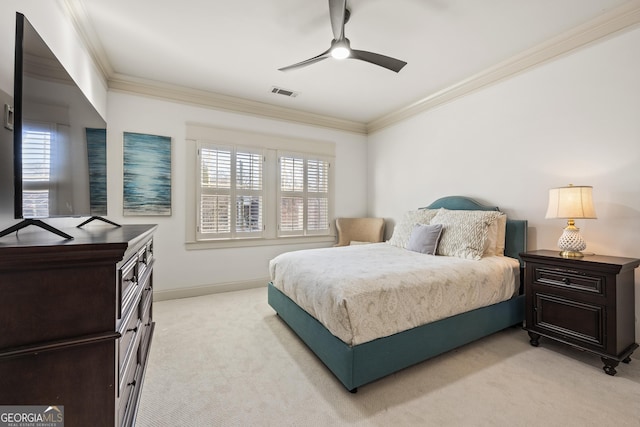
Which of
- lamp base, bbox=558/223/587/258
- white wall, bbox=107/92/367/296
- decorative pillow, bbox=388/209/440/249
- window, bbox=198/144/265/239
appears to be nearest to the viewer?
lamp base, bbox=558/223/587/258

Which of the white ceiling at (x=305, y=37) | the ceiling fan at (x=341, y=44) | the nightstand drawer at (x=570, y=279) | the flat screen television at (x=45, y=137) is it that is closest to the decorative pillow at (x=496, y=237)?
the nightstand drawer at (x=570, y=279)

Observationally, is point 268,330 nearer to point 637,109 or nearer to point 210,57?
point 210,57

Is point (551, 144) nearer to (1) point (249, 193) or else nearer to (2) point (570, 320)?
(2) point (570, 320)

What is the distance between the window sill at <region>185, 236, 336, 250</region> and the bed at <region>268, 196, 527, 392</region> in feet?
3.88

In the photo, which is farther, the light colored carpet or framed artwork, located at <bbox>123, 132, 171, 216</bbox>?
framed artwork, located at <bbox>123, 132, 171, 216</bbox>

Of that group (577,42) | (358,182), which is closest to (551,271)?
(577,42)

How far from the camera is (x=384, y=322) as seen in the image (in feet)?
5.80

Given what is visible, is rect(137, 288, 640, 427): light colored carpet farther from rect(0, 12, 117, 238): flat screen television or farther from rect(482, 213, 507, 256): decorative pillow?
rect(0, 12, 117, 238): flat screen television

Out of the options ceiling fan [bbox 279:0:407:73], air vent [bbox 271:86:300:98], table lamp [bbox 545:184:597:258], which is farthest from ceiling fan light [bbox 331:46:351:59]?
table lamp [bbox 545:184:597:258]

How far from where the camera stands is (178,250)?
3.52 m

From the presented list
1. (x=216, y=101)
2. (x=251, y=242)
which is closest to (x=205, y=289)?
(x=251, y=242)

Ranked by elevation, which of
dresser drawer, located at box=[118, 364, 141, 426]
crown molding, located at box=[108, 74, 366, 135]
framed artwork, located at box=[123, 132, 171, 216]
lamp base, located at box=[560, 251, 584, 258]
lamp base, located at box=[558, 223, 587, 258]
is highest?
crown molding, located at box=[108, 74, 366, 135]

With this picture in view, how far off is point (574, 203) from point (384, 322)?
183cm

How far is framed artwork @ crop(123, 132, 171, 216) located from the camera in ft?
10.6
